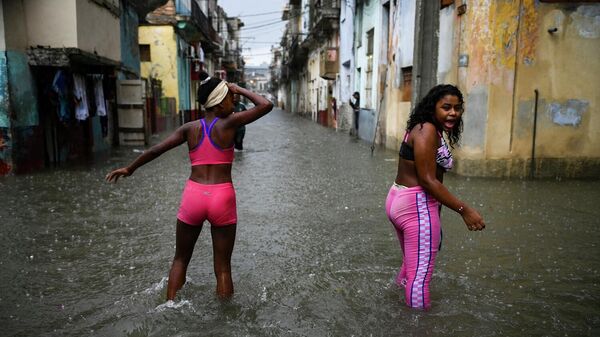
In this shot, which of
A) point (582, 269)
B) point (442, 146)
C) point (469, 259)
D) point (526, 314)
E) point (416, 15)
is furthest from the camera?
point (416, 15)

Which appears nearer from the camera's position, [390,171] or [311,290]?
[311,290]

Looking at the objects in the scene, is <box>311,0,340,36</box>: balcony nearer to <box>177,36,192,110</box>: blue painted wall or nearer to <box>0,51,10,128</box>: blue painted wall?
<box>177,36,192,110</box>: blue painted wall

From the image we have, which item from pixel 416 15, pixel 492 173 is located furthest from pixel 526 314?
pixel 416 15

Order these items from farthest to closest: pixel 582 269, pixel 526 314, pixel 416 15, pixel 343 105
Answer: pixel 343 105
pixel 416 15
pixel 582 269
pixel 526 314

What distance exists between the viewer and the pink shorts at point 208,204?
3.21m

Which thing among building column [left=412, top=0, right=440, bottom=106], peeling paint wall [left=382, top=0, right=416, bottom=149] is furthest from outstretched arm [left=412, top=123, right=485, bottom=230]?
peeling paint wall [left=382, top=0, right=416, bottom=149]

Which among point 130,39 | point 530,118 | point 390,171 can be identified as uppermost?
point 130,39

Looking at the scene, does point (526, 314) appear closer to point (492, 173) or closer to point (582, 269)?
point (582, 269)

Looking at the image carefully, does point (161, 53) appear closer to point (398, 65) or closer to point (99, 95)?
point (99, 95)

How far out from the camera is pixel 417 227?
3.09 metres

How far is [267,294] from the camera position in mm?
3752

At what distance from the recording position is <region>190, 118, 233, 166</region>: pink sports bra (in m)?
3.20

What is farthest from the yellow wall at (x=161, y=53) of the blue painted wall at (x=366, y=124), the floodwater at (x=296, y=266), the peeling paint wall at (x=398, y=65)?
the floodwater at (x=296, y=266)

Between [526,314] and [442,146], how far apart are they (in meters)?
1.33
